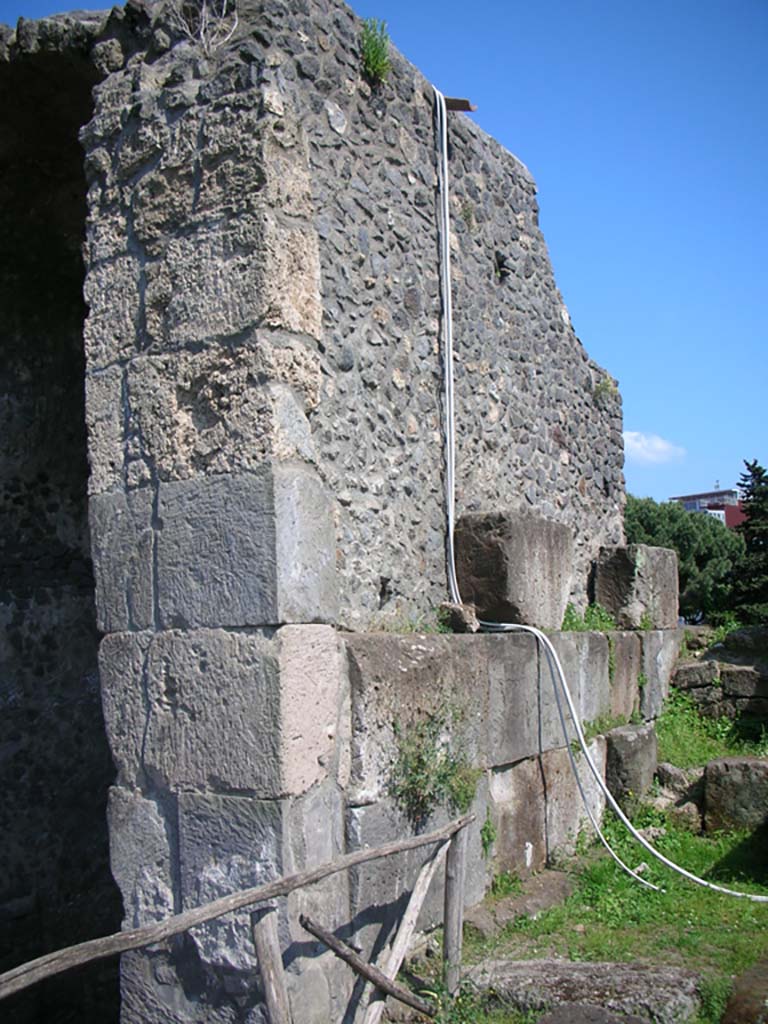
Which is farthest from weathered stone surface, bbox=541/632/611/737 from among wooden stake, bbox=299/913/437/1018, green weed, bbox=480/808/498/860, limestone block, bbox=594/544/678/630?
wooden stake, bbox=299/913/437/1018

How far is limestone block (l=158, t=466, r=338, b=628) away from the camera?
11.3 feet

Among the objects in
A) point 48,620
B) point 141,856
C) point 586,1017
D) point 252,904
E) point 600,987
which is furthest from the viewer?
point 48,620

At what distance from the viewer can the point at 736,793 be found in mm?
5750

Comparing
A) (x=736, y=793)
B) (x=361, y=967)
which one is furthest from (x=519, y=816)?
(x=361, y=967)

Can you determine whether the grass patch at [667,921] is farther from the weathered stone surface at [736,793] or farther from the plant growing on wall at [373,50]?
the plant growing on wall at [373,50]

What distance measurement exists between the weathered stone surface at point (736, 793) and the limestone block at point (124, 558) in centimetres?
363

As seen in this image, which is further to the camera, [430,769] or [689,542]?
[689,542]

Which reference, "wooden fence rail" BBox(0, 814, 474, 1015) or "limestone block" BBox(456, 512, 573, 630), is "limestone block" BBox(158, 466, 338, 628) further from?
"limestone block" BBox(456, 512, 573, 630)

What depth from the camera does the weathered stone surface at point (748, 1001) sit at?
329 centimetres

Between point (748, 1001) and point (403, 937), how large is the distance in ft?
3.80

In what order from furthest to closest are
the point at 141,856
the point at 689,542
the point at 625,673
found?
the point at 689,542 → the point at 625,673 → the point at 141,856

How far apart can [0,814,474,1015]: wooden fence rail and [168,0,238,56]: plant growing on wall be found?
2.99 m

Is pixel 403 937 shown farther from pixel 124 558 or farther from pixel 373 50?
pixel 373 50

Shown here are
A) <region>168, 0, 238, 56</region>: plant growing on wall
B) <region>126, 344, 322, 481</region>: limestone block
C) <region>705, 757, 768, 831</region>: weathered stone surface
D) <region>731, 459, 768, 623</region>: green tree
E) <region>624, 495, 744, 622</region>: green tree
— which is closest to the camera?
<region>126, 344, 322, 481</region>: limestone block
